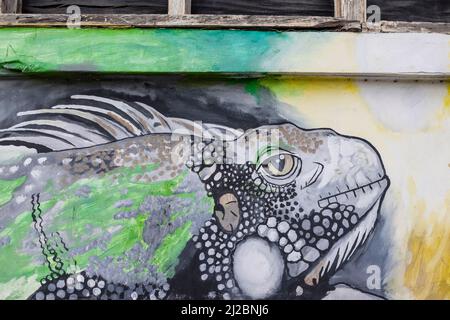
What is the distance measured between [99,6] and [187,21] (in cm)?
65

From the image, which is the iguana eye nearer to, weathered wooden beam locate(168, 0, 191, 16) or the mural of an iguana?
the mural of an iguana

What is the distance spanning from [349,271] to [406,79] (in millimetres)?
1268

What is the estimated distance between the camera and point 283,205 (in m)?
4.07

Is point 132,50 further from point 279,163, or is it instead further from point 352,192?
point 352,192

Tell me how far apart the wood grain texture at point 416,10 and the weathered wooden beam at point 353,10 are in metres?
0.16

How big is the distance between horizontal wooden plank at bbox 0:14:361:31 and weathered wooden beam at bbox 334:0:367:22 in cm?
10

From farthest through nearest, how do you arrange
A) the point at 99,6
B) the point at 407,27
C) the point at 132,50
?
the point at 99,6, the point at 407,27, the point at 132,50

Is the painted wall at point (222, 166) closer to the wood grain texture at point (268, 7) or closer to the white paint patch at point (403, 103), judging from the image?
the white paint patch at point (403, 103)

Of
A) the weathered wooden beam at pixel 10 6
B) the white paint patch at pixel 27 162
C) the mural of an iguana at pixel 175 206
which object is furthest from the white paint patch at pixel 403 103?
the weathered wooden beam at pixel 10 6

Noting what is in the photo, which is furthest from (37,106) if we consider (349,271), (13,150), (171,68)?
(349,271)

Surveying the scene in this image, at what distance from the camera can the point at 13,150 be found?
4.09 meters

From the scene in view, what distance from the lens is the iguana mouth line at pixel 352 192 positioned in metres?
4.08

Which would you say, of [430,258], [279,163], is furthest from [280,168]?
[430,258]
